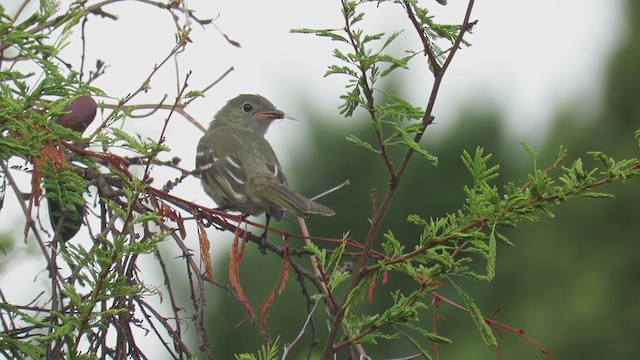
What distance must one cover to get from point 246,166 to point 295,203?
1265 millimetres

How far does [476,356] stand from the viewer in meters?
12.4

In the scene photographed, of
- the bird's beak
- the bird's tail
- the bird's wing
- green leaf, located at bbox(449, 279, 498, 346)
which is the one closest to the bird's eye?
the bird's beak

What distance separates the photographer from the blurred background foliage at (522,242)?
464 inches

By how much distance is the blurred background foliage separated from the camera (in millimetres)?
11797

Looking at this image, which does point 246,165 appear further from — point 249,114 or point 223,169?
point 249,114

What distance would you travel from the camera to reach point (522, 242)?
46.5 feet

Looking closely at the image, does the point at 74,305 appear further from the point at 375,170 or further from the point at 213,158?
the point at 375,170

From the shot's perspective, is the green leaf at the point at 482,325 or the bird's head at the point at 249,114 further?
the bird's head at the point at 249,114

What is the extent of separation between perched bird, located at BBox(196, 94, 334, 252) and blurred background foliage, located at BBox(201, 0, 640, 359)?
9.39ft

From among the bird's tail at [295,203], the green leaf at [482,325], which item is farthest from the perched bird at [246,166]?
the green leaf at [482,325]

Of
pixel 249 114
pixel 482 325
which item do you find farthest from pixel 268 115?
pixel 482 325

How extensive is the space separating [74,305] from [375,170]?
1307 cm

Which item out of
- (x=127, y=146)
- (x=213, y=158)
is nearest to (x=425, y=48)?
(x=127, y=146)

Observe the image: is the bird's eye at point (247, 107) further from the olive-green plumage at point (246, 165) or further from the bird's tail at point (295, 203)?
the bird's tail at point (295, 203)
